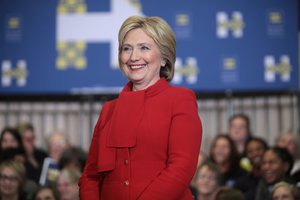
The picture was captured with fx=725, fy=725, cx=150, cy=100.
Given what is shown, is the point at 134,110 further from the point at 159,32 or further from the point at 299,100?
the point at 299,100

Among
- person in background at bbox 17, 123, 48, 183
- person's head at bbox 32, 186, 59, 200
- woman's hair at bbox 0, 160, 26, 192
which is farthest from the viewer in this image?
person in background at bbox 17, 123, 48, 183

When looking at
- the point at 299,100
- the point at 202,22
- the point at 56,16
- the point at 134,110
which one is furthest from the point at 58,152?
the point at 134,110

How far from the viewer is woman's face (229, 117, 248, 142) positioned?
7.75 meters

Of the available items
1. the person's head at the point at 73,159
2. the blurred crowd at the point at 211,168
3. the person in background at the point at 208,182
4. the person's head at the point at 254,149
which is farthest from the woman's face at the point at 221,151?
the person's head at the point at 73,159

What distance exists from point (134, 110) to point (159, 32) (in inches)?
13.2

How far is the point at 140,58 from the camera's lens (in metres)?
2.98

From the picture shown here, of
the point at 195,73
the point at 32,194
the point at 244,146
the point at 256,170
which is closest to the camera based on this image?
the point at 32,194

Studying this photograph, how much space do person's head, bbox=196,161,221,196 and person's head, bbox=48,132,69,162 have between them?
1964 mm

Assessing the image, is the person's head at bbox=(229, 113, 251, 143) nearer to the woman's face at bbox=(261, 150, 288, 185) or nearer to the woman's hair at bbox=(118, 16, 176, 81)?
the woman's face at bbox=(261, 150, 288, 185)

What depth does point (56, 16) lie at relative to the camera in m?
8.55

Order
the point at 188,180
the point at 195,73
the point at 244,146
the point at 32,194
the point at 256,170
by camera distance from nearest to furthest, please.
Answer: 1. the point at 188,180
2. the point at 32,194
3. the point at 256,170
4. the point at 244,146
5. the point at 195,73

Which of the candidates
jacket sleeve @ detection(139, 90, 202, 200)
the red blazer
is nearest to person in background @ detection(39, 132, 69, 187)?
the red blazer

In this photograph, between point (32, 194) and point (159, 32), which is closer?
point (159, 32)

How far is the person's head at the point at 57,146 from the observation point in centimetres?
783
